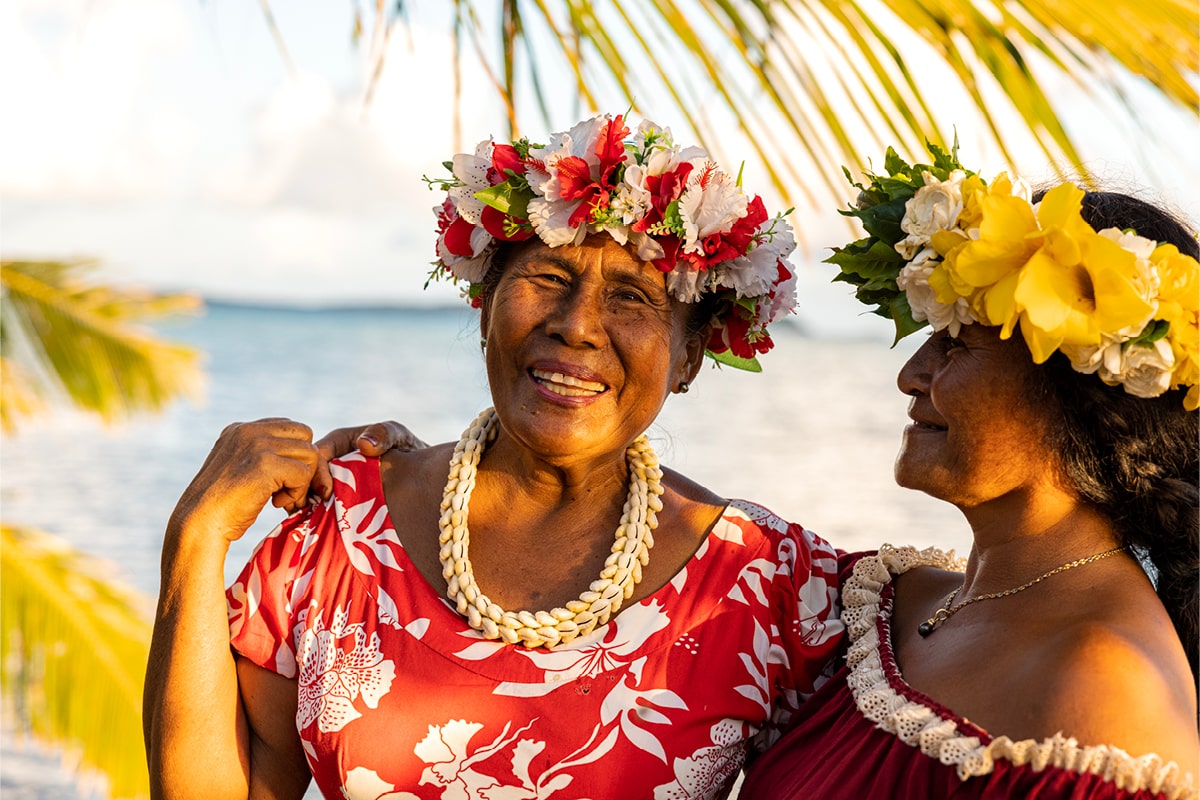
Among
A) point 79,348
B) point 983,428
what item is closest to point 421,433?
point 79,348

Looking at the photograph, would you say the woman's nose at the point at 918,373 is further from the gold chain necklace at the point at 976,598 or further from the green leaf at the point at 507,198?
the green leaf at the point at 507,198

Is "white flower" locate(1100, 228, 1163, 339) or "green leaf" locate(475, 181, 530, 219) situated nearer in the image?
"white flower" locate(1100, 228, 1163, 339)

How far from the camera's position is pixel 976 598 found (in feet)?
7.93

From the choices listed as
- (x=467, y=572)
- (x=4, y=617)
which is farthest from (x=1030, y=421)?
(x=4, y=617)

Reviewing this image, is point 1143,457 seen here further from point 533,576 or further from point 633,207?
point 533,576

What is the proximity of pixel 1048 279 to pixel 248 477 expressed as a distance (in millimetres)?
1506

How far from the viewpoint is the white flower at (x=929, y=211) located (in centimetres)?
235

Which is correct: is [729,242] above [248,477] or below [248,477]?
above

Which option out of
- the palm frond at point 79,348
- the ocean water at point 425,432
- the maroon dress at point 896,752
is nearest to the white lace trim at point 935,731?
the maroon dress at point 896,752

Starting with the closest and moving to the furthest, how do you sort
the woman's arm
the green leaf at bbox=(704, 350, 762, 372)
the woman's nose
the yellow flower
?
1. the yellow flower
2. the woman's nose
3. the woman's arm
4. the green leaf at bbox=(704, 350, 762, 372)

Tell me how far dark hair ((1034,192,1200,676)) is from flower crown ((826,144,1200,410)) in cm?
6

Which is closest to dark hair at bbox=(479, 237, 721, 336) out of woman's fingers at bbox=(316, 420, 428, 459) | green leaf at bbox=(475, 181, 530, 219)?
green leaf at bbox=(475, 181, 530, 219)

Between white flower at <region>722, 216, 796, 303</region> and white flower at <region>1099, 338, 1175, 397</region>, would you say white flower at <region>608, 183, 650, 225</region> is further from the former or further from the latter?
white flower at <region>1099, 338, 1175, 397</region>

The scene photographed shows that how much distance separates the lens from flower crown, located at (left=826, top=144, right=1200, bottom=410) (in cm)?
211
